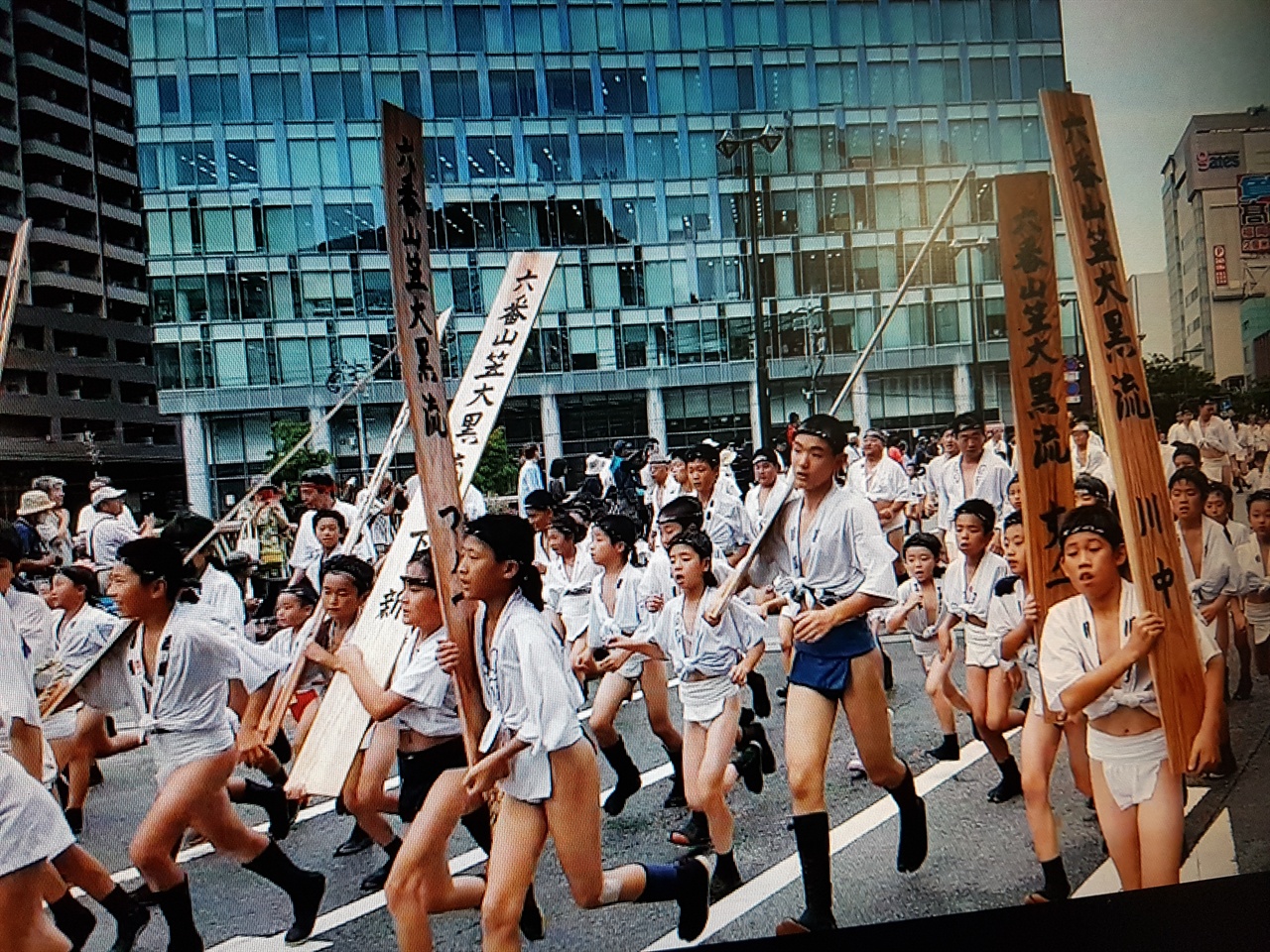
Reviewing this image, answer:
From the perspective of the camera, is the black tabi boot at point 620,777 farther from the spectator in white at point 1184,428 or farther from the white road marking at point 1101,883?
the spectator in white at point 1184,428

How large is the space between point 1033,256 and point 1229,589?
155 centimetres

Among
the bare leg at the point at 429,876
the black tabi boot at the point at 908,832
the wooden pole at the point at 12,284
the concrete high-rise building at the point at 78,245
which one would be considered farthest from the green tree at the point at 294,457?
the black tabi boot at the point at 908,832

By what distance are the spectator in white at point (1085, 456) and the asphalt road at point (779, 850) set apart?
0.90m

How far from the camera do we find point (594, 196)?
3.96 metres

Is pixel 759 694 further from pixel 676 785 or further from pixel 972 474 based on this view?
pixel 972 474

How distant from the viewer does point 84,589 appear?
340 centimetres

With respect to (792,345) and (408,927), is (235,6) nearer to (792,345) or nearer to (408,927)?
(792,345)

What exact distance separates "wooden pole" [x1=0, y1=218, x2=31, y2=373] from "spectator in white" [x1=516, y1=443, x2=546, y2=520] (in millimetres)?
1560

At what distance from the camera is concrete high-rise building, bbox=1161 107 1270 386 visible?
450cm

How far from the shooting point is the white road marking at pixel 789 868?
3.66m

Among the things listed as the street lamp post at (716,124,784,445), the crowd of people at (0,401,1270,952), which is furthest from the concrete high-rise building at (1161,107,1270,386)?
the street lamp post at (716,124,784,445)

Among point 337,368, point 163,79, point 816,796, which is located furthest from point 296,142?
point 816,796

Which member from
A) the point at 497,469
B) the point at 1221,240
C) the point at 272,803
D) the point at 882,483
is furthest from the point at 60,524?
the point at 1221,240

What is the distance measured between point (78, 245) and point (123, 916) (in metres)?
1.97
